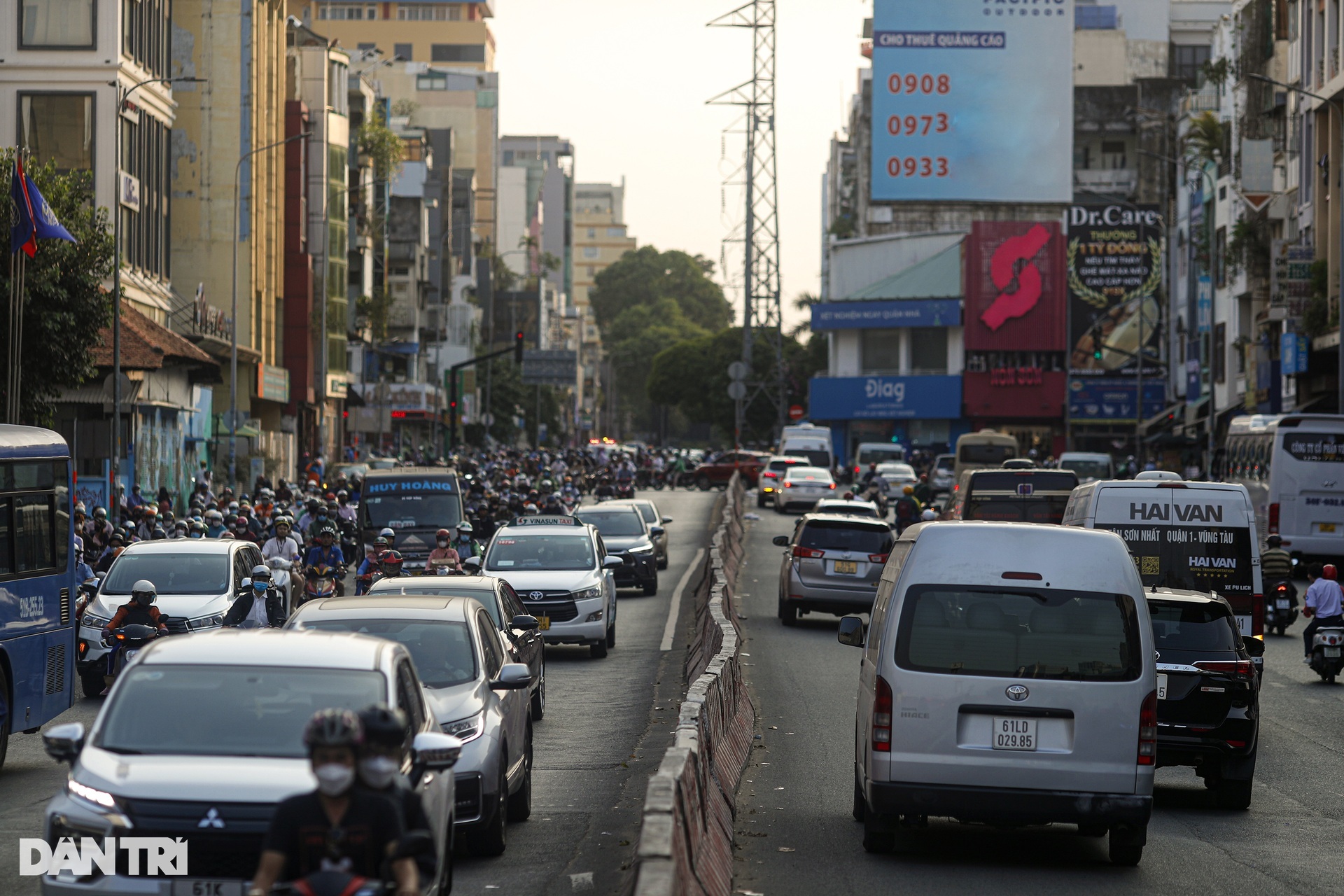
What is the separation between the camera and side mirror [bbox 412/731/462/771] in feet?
24.9

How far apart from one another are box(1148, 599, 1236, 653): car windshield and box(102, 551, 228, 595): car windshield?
1048cm

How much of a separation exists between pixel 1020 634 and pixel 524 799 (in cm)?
354

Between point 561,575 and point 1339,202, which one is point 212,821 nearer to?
point 561,575

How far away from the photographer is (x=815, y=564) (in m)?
27.0

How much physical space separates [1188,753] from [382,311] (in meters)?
73.2

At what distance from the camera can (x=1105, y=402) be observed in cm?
8619

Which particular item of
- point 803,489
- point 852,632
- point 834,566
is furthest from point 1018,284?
point 852,632

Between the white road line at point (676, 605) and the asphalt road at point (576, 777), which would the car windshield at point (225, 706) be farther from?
the white road line at point (676, 605)

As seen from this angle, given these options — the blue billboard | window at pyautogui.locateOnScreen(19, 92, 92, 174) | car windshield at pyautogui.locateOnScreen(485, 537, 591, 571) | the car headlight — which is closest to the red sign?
the blue billboard

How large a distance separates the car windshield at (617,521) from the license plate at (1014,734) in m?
22.6

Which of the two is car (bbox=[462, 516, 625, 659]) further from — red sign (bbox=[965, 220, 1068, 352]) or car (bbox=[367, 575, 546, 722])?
red sign (bbox=[965, 220, 1068, 352])

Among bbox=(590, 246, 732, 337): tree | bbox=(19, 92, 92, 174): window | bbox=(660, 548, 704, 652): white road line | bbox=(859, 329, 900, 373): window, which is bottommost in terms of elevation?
bbox=(660, 548, 704, 652): white road line

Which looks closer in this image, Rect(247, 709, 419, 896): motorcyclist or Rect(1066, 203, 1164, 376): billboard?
Rect(247, 709, 419, 896): motorcyclist

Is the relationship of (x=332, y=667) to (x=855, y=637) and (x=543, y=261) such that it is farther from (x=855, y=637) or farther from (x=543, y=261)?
(x=543, y=261)
